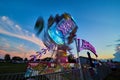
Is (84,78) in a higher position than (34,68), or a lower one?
lower

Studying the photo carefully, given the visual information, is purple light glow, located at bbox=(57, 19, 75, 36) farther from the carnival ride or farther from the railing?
the railing

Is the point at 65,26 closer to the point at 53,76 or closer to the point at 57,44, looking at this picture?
Result: the point at 57,44

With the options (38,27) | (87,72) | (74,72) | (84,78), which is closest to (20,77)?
(74,72)

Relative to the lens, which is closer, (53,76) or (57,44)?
(53,76)

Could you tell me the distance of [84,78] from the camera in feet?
29.7

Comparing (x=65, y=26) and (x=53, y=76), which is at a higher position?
(x=65, y=26)

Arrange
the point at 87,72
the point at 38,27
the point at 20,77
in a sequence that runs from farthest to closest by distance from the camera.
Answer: the point at 38,27 < the point at 87,72 < the point at 20,77

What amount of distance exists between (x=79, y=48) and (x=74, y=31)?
9.39 feet

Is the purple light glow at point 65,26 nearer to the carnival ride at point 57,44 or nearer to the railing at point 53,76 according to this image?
the carnival ride at point 57,44

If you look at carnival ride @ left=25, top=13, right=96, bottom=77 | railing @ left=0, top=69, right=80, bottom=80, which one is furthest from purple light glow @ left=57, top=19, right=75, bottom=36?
railing @ left=0, top=69, right=80, bottom=80

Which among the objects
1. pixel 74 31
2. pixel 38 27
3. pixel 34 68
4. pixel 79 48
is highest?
pixel 38 27

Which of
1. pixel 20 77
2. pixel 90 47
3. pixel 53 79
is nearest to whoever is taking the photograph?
pixel 20 77

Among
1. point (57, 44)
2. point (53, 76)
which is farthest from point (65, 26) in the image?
point (53, 76)

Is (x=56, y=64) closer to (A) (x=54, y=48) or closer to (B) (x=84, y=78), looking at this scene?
(A) (x=54, y=48)
